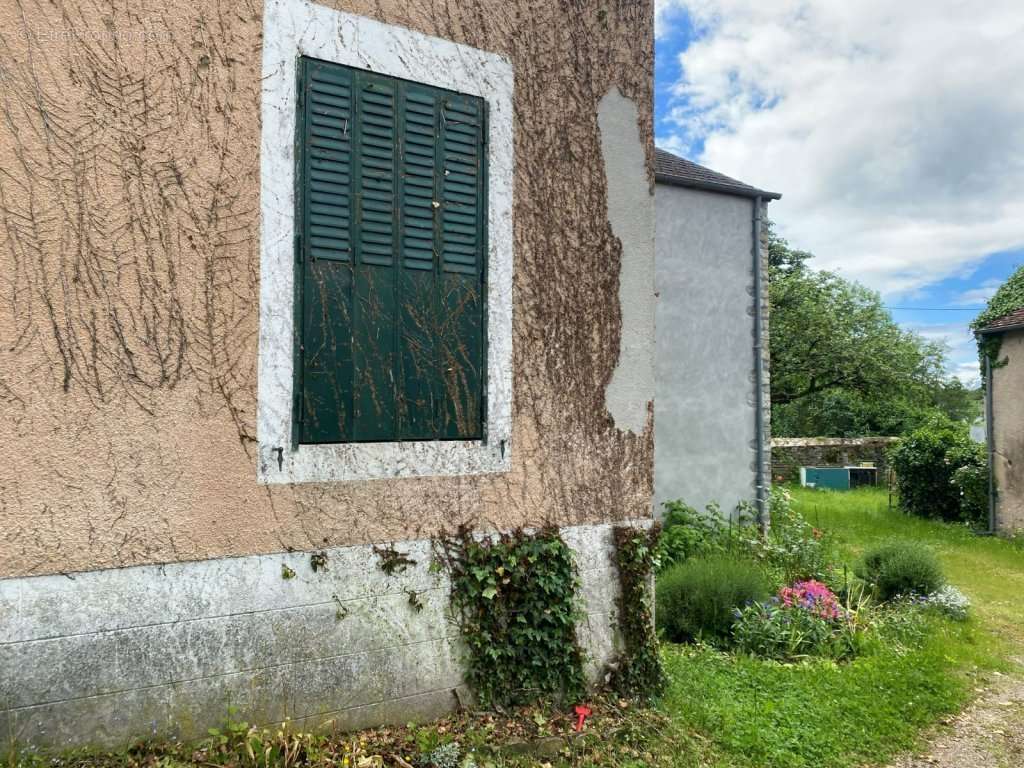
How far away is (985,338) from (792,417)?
13.5 m

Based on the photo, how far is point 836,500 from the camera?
1741 cm

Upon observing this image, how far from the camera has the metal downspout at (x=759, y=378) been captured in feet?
33.5

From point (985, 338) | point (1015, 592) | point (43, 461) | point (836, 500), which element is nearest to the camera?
point (43, 461)

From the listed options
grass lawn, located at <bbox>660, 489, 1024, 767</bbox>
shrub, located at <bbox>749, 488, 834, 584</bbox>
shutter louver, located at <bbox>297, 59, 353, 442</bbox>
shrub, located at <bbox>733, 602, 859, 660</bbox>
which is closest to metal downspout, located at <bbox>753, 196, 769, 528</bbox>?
shrub, located at <bbox>749, 488, 834, 584</bbox>

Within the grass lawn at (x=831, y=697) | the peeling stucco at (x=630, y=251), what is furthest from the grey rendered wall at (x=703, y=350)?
the peeling stucco at (x=630, y=251)

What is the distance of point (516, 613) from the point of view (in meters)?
4.45

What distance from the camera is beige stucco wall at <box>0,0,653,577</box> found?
3340mm

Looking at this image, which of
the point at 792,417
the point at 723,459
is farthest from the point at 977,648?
the point at 792,417

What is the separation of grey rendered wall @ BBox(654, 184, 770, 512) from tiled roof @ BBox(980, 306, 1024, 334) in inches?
230

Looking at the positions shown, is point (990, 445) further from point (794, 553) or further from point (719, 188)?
point (719, 188)

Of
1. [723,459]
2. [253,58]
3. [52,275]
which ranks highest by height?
[253,58]

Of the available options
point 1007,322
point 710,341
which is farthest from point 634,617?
point 1007,322

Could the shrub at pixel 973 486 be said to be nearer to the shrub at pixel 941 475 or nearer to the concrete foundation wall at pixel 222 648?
the shrub at pixel 941 475

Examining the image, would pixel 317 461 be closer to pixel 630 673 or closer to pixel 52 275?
pixel 52 275
